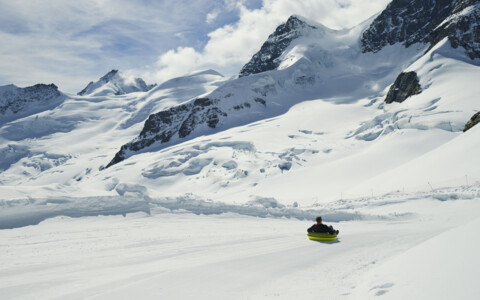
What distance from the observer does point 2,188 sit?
1667 cm

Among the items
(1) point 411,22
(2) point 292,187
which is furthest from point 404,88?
(1) point 411,22

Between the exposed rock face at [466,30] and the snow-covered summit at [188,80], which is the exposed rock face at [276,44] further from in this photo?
the exposed rock face at [466,30]

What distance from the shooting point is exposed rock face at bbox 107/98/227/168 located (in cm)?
9325

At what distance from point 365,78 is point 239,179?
219 ft

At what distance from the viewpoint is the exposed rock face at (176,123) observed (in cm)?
9325

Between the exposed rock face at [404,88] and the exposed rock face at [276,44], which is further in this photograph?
the exposed rock face at [276,44]

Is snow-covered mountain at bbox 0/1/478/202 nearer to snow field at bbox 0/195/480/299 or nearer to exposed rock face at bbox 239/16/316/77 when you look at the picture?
exposed rock face at bbox 239/16/316/77

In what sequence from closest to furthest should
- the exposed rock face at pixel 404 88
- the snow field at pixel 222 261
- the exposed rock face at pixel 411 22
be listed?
the snow field at pixel 222 261 < the exposed rock face at pixel 404 88 < the exposed rock face at pixel 411 22

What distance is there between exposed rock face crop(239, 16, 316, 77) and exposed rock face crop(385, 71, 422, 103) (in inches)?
2490

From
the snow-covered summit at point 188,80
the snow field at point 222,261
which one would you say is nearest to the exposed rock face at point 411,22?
the snow-covered summit at point 188,80

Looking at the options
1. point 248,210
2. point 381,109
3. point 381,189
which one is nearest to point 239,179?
point 381,189

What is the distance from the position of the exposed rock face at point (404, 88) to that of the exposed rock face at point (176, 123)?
135 feet

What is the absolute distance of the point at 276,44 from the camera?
142 meters

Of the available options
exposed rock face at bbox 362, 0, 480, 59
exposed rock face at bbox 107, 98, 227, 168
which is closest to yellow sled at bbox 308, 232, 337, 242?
exposed rock face at bbox 107, 98, 227, 168
